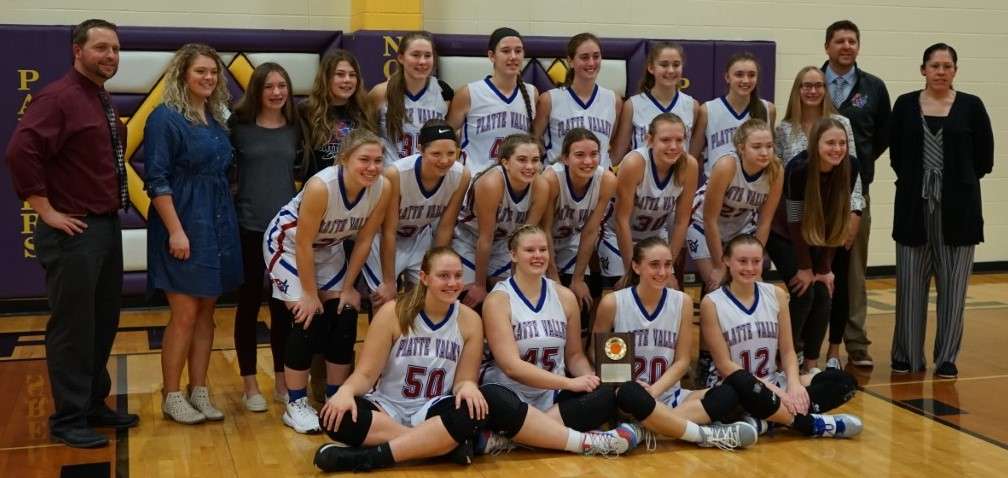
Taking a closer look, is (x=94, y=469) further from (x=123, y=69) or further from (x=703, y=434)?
(x=123, y=69)

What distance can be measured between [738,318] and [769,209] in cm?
66

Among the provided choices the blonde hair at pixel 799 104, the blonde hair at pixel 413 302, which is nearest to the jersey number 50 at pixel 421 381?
the blonde hair at pixel 413 302

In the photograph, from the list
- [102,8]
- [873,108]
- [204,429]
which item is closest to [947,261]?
[873,108]

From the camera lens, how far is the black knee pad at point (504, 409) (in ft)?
12.4

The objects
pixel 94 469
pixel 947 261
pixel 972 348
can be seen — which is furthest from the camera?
pixel 972 348

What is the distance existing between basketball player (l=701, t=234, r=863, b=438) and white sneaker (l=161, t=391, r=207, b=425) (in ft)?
6.70

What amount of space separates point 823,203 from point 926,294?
838mm

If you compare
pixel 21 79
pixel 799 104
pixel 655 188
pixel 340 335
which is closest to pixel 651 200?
pixel 655 188

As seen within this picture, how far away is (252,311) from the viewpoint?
4.54 metres

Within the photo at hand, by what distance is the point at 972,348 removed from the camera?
227 inches

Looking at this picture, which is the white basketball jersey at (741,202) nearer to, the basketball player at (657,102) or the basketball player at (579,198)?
the basketball player at (657,102)

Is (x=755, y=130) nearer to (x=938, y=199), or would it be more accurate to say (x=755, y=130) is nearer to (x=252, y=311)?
(x=938, y=199)

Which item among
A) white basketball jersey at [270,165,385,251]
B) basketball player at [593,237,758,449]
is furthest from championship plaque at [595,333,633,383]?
white basketball jersey at [270,165,385,251]

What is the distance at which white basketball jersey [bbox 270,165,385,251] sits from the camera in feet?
13.5
